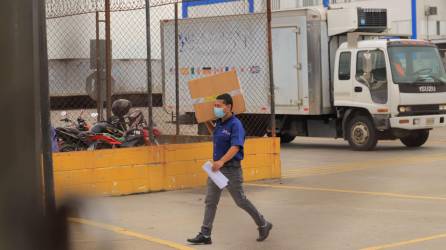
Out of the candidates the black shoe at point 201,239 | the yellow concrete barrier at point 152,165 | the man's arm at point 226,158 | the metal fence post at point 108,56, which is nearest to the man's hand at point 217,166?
the man's arm at point 226,158

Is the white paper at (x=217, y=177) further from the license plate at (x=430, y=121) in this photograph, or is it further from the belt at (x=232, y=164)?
the license plate at (x=430, y=121)

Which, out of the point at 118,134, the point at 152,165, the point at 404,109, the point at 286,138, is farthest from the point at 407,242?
the point at 286,138

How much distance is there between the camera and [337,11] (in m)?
16.2

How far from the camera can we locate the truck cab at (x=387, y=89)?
15125mm

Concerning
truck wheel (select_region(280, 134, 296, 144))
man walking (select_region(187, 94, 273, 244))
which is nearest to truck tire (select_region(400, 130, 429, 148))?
truck wheel (select_region(280, 134, 296, 144))

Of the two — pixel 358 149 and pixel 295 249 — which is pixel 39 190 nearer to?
pixel 295 249

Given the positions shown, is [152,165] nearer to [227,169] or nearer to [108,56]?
[108,56]

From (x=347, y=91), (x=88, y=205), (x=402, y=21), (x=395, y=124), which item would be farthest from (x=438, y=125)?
(x=402, y=21)

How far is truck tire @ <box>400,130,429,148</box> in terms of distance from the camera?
53.6ft

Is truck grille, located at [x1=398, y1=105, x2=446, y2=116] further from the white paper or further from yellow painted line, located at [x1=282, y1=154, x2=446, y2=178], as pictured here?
the white paper

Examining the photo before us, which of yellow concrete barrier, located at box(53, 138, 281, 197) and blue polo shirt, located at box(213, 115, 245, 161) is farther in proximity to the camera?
yellow concrete barrier, located at box(53, 138, 281, 197)

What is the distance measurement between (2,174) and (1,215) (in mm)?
80

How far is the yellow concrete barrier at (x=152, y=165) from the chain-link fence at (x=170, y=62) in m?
0.64

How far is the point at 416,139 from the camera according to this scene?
652 inches
